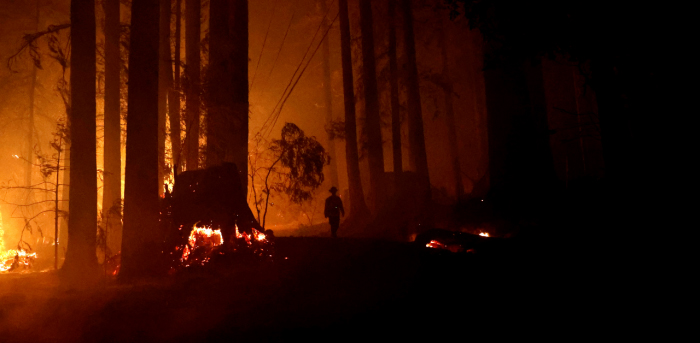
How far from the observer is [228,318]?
6504mm

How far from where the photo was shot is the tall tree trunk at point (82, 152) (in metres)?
10.6

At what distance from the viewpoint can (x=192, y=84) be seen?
14.5 metres

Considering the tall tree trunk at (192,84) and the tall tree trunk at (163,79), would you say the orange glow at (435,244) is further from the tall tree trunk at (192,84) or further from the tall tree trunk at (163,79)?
the tall tree trunk at (163,79)

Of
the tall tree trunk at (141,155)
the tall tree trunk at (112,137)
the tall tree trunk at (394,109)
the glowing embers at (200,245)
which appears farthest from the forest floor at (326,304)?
the tall tree trunk at (394,109)

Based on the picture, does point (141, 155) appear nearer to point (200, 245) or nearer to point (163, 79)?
point (200, 245)

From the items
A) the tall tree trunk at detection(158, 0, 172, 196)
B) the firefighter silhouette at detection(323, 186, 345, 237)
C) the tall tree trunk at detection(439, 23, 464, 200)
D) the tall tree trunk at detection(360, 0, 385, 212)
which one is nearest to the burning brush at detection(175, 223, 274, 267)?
the firefighter silhouette at detection(323, 186, 345, 237)

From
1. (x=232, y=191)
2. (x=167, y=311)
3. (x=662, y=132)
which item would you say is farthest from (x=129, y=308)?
(x=662, y=132)

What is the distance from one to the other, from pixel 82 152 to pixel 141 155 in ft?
7.71

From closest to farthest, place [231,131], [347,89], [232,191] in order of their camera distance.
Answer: [232,191]
[231,131]
[347,89]

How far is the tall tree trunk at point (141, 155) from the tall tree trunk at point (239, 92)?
256cm

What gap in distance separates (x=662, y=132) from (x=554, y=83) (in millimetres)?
27776

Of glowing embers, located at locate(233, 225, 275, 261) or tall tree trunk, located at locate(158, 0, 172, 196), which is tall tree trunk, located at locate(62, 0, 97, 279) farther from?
tall tree trunk, located at locate(158, 0, 172, 196)

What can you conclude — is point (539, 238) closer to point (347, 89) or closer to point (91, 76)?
point (91, 76)

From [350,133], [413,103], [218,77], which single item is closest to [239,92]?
[218,77]
